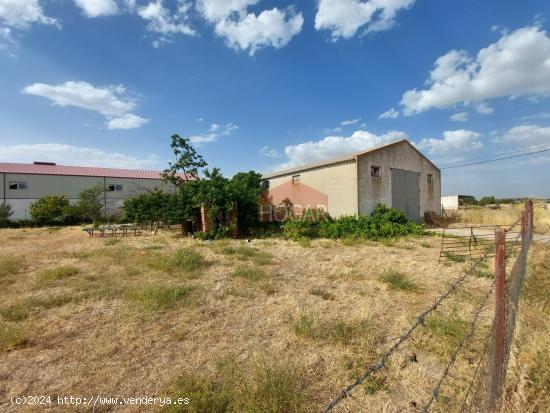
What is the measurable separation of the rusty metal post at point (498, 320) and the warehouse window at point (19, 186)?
1491 inches

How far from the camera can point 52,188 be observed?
29609 mm

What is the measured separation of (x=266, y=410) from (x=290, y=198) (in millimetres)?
18043

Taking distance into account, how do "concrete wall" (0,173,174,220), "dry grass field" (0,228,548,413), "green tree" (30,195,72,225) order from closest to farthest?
"dry grass field" (0,228,548,413)
"green tree" (30,195,72,225)
"concrete wall" (0,173,174,220)

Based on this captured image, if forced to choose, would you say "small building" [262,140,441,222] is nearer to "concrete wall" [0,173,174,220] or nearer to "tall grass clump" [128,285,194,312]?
"tall grass clump" [128,285,194,312]

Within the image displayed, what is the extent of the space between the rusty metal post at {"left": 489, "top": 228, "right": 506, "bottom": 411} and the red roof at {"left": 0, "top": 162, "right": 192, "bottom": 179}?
2845 cm

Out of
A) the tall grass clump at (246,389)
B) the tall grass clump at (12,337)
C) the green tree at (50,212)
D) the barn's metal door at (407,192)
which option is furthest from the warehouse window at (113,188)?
the tall grass clump at (246,389)

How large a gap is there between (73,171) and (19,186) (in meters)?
4.81

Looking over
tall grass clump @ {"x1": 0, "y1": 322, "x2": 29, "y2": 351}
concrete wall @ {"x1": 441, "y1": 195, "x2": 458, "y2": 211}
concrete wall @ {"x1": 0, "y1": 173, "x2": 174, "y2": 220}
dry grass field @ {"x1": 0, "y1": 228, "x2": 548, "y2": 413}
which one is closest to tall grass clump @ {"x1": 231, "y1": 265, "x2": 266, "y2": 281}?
dry grass field @ {"x1": 0, "y1": 228, "x2": 548, "y2": 413}

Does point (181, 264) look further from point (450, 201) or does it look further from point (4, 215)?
point (450, 201)

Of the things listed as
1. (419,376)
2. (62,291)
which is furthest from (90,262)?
(419,376)

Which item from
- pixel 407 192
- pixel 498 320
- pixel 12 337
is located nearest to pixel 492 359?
pixel 498 320

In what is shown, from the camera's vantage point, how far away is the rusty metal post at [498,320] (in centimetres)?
228

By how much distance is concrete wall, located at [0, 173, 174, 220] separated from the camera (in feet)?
91.9

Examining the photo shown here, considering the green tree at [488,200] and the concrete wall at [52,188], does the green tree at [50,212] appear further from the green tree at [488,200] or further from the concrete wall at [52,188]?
the green tree at [488,200]
